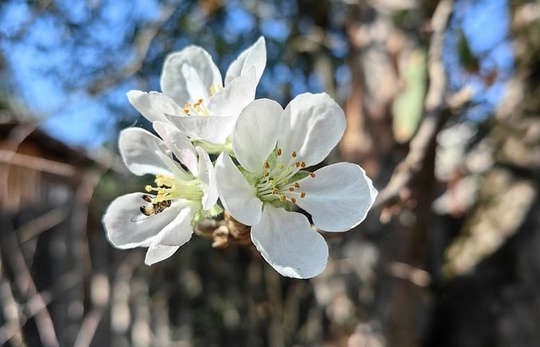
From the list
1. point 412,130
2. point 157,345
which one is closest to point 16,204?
point 157,345

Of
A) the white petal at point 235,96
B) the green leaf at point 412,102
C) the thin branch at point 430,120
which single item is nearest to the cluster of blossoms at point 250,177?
the white petal at point 235,96

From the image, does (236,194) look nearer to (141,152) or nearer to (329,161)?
(141,152)

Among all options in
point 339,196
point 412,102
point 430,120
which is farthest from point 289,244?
point 412,102

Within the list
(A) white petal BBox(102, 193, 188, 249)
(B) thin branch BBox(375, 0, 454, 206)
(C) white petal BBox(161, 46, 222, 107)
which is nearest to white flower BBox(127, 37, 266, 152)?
(C) white petal BBox(161, 46, 222, 107)

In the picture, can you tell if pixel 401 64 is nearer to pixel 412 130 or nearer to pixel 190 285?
pixel 412 130

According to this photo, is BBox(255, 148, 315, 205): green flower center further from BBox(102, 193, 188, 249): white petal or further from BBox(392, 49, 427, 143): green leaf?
BBox(392, 49, 427, 143): green leaf

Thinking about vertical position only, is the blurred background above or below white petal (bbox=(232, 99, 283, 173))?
below
